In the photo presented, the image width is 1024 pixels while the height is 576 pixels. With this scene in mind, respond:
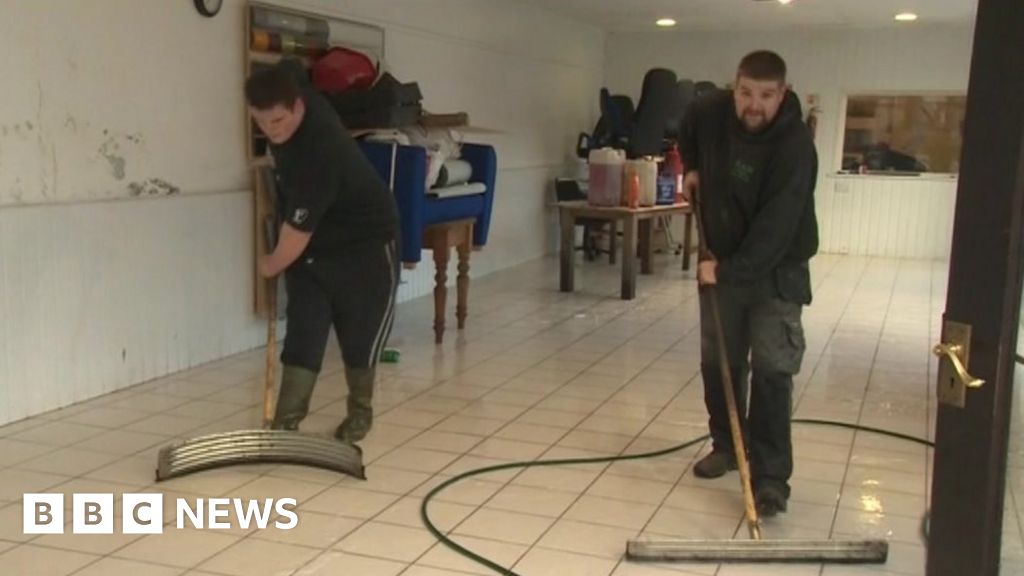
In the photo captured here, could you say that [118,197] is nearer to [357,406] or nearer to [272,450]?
[357,406]

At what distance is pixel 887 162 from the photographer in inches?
389

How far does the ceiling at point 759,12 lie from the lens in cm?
812

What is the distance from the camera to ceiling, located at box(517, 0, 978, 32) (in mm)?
8117

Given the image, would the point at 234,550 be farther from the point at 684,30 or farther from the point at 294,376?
the point at 684,30

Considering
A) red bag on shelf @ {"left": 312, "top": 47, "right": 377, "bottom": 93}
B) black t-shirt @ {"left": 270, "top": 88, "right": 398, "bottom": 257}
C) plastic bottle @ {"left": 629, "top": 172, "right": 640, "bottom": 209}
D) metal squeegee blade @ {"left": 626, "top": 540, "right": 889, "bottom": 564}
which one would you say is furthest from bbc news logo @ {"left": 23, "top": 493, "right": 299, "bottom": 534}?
plastic bottle @ {"left": 629, "top": 172, "right": 640, "bottom": 209}

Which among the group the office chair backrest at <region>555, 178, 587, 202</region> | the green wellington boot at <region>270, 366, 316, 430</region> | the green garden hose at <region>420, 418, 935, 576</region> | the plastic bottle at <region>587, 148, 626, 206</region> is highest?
the plastic bottle at <region>587, 148, 626, 206</region>

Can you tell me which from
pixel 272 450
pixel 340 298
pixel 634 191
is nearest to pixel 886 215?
pixel 634 191

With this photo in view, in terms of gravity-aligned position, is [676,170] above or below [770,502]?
above

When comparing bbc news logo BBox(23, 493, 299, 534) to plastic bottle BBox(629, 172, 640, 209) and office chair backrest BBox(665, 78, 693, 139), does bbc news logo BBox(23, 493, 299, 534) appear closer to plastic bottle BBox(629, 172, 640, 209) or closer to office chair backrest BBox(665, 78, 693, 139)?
plastic bottle BBox(629, 172, 640, 209)

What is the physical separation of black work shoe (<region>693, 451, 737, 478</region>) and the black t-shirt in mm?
1331

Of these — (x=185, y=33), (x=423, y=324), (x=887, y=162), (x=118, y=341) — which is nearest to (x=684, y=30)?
(x=887, y=162)

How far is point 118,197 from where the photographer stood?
14.0 feet

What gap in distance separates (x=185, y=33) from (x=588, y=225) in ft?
16.5

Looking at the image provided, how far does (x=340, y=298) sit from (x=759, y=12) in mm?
6298
